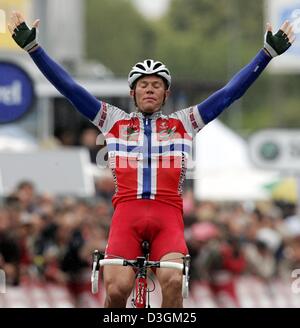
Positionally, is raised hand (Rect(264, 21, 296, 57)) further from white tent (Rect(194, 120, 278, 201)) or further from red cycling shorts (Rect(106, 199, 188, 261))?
white tent (Rect(194, 120, 278, 201))

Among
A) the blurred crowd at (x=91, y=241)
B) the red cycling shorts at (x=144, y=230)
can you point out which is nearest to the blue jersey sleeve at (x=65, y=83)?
the red cycling shorts at (x=144, y=230)

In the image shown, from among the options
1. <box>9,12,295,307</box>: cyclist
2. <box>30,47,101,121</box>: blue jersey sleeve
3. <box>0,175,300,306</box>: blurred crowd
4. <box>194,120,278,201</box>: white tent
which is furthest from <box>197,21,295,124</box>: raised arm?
<box>194,120,278,201</box>: white tent

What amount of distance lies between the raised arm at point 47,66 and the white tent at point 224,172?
21.1 metres

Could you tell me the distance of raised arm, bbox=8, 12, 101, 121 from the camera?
14289mm

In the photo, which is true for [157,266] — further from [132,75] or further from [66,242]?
[66,242]

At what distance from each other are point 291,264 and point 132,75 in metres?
12.0

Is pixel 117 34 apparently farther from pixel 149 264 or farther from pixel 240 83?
pixel 149 264

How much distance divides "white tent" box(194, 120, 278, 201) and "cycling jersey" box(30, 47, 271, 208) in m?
21.1

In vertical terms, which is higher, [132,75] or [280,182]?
[280,182]

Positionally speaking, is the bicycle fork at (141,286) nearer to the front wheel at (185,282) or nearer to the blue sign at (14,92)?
the front wheel at (185,282)

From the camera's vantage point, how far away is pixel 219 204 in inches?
1337

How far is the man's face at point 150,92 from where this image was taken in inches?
563

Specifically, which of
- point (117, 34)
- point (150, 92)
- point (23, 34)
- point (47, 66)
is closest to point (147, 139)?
point (150, 92)
